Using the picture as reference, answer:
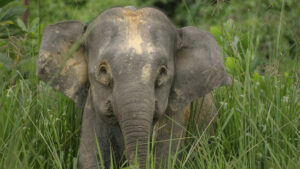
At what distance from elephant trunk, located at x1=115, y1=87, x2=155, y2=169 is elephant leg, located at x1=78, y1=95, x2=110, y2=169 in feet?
1.81

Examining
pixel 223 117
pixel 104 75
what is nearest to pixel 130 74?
pixel 104 75

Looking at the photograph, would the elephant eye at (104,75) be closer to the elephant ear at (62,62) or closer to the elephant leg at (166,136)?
the elephant ear at (62,62)

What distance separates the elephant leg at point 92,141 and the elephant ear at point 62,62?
13cm

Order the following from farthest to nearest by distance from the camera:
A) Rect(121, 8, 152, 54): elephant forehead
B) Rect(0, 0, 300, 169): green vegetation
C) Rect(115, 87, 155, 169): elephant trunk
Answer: Rect(0, 0, 300, 169): green vegetation < Rect(121, 8, 152, 54): elephant forehead < Rect(115, 87, 155, 169): elephant trunk

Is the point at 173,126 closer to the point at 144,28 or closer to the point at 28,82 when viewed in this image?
the point at 144,28

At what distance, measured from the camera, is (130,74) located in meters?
3.27

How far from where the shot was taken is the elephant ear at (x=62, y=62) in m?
3.75

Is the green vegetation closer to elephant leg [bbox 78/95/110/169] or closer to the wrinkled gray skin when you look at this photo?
elephant leg [bbox 78/95/110/169]

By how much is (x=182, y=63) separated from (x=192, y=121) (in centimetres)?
49

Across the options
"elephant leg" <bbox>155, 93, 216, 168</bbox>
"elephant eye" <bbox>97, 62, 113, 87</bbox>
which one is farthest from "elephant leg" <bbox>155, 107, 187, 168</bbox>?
"elephant eye" <bbox>97, 62, 113, 87</bbox>

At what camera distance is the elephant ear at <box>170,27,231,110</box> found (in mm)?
3770

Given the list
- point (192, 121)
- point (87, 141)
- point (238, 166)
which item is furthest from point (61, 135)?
point (238, 166)

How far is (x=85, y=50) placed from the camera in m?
3.85

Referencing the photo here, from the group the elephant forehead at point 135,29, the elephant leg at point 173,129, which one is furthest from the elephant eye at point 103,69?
the elephant leg at point 173,129
